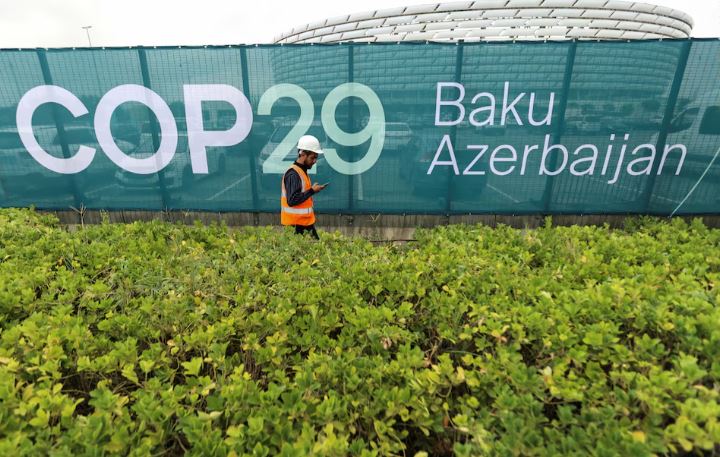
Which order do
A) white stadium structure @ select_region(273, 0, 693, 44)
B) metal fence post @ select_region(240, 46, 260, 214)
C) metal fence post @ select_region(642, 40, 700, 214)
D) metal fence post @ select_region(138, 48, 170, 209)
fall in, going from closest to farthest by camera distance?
1. metal fence post @ select_region(642, 40, 700, 214)
2. metal fence post @ select_region(240, 46, 260, 214)
3. metal fence post @ select_region(138, 48, 170, 209)
4. white stadium structure @ select_region(273, 0, 693, 44)

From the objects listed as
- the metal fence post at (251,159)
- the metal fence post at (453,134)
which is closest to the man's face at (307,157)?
the metal fence post at (251,159)

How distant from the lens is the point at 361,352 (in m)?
2.12

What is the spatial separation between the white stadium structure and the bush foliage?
26.6 m

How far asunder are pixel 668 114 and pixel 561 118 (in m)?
1.60

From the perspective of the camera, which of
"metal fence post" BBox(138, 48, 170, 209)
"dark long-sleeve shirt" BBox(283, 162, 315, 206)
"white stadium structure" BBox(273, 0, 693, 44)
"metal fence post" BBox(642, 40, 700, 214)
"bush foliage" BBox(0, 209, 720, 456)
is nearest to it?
"bush foliage" BBox(0, 209, 720, 456)

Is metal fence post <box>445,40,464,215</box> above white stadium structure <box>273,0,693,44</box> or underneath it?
underneath

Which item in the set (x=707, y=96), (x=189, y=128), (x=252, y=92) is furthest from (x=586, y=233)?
(x=189, y=128)

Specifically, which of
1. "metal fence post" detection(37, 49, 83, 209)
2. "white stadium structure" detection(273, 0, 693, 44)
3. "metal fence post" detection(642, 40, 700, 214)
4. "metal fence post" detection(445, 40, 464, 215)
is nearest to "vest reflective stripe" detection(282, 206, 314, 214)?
"metal fence post" detection(445, 40, 464, 215)

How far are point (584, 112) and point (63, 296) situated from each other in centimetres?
671

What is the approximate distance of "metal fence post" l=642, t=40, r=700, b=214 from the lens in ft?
18.5

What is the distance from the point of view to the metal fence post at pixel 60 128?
20.1 feet

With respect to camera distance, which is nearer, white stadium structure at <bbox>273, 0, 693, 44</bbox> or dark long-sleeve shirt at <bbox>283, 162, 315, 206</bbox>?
dark long-sleeve shirt at <bbox>283, 162, 315, 206</bbox>

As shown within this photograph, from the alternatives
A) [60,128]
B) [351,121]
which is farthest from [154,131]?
[351,121]

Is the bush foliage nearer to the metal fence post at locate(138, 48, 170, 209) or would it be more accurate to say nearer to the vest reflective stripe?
the vest reflective stripe
